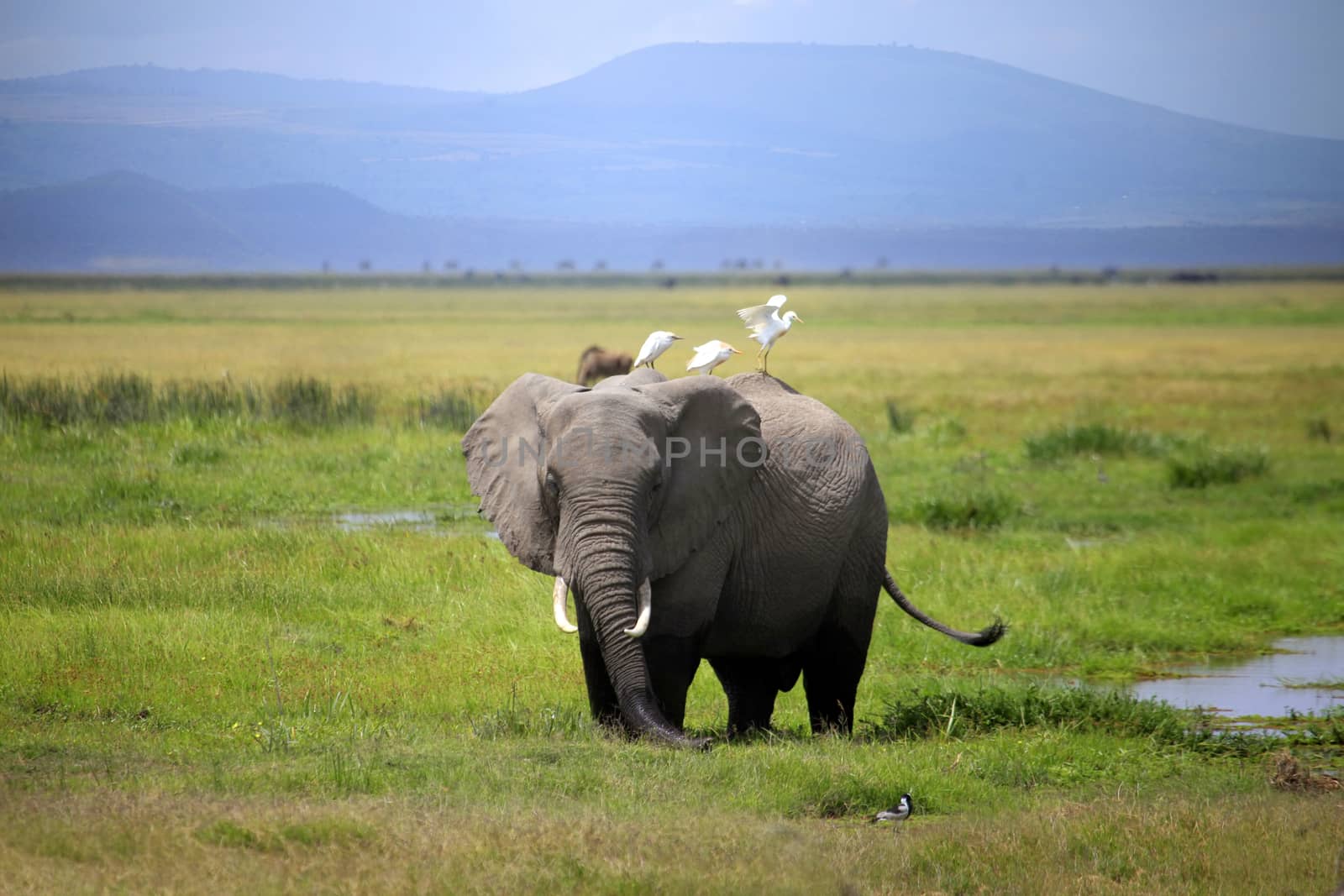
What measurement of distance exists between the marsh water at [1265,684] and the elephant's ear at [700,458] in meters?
3.98

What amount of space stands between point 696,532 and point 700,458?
42 centimetres

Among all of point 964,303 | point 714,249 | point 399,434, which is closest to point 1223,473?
point 399,434

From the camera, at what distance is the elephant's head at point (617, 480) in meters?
7.72

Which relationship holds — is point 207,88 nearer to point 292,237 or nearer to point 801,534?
point 292,237

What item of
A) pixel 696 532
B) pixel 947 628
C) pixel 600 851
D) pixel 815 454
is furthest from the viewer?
pixel 947 628

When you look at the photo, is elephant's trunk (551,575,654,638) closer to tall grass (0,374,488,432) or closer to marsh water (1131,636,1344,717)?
marsh water (1131,636,1344,717)

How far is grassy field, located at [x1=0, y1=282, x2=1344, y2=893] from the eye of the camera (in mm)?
6207

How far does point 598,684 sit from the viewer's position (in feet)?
27.6

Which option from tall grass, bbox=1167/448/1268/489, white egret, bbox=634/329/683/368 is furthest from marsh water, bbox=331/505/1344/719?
tall grass, bbox=1167/448/1268/489

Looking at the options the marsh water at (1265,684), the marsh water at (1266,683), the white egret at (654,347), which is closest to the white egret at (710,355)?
the white egret at (654,347)

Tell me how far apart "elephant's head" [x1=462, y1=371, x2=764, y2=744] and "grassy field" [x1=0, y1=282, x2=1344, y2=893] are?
77 centimetres

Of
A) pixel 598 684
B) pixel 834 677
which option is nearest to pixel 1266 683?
pixel 834 677

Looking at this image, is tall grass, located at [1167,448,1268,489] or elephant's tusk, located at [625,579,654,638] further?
tall grass, located at [1167,448,1268,489]

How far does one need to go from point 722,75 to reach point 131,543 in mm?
114014
